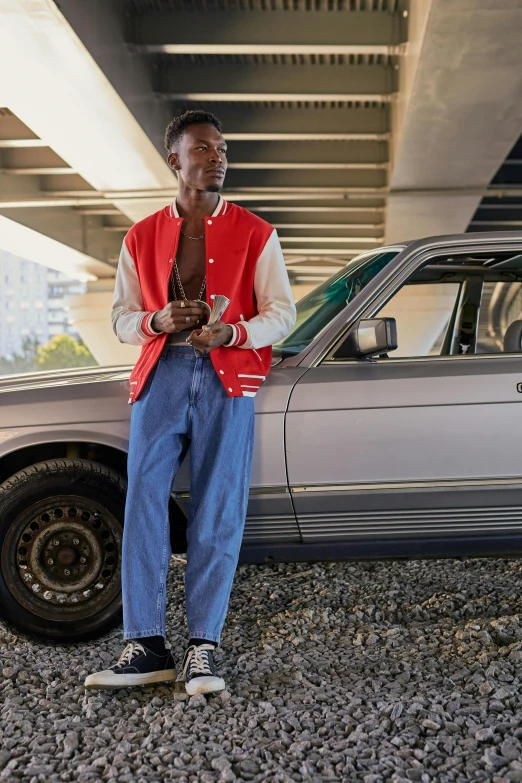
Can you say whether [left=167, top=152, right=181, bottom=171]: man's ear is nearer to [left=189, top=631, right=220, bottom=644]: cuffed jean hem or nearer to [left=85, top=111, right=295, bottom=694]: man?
[left=85, top=111, right=295, bottom=694]: man

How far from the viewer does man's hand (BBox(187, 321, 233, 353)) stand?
334 cm

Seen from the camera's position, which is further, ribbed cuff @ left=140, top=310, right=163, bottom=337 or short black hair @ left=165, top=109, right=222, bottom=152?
short black hair @ left=165, top=109, right=222, bottom=152

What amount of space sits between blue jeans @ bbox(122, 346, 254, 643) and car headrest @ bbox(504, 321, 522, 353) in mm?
1612

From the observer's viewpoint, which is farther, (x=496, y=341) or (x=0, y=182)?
(x=0, y=182)

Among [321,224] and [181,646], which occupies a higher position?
[321,224]

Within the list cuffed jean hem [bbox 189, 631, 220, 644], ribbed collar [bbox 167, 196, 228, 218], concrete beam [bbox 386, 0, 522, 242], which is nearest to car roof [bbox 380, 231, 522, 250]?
ribbed collar [bbox 167, 196, 228, 218]

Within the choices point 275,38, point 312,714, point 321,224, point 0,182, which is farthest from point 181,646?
point 321,224

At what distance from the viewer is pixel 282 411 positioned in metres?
3.99

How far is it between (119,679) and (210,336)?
1.31 m

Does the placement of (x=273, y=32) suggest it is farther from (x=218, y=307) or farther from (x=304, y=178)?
(x=218, y=307)

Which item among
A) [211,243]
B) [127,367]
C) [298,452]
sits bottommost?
[298,452]

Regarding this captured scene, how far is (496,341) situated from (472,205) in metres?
11.0

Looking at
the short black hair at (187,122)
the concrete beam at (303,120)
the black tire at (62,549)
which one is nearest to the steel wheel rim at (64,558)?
the black tire at (62,549)

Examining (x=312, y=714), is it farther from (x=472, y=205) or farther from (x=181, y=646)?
(x=472, y=205)
